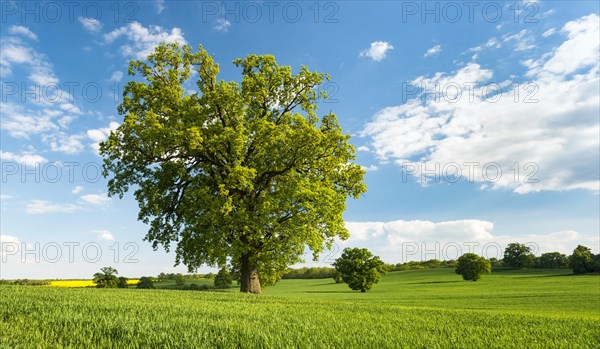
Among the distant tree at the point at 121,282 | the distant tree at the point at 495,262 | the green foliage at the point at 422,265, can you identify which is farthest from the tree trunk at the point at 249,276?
the distant tree at the point at 495,262

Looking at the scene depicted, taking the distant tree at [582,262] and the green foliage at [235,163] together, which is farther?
the distant tree at [582,262]

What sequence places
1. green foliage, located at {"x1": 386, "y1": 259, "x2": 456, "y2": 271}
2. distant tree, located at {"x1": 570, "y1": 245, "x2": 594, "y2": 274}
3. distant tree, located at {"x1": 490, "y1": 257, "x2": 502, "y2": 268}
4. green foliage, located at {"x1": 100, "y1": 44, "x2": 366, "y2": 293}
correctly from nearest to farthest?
green foliage, located at {"x1": 100, "y1": 44, "x2": 366, "y2": 293} → distant tree, located at {"x1": 570, "y1": 245, "x2": 594, "y2": 274} → distant tree, located at {"x1": 490, "y1": 257, "x2": 502, "y2": 268} → green foliage, located at {"x1": 386, "y1": 259, "x2": 456, "y2": 271}

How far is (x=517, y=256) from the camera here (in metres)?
116

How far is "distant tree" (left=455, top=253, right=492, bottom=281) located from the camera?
8475cm

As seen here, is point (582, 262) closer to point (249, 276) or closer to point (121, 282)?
point (249, 276)

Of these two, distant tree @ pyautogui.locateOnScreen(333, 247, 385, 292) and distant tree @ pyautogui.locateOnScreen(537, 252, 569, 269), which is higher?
distant tree @ pyautogui.locateOnScreen(333, 247, 385, 292)

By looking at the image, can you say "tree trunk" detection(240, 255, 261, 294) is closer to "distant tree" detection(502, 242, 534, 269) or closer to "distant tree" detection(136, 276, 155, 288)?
"distant tree" detection(136, 276, 155, 288)

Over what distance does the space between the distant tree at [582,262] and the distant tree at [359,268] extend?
58.7 meters

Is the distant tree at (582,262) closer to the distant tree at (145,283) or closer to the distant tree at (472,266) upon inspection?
the distant tree at (472,266)

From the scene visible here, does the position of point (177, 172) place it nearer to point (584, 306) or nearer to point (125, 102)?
point (125, 102)

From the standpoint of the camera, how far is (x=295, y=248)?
2912cm

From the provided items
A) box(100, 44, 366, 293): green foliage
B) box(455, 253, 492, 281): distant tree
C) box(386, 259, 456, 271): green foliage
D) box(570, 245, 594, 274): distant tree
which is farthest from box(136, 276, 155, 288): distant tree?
box(570, 245, 594, 274): distant tree

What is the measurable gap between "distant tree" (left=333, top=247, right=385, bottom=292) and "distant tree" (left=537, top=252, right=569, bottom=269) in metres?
74.1

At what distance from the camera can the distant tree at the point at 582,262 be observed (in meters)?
91.8
